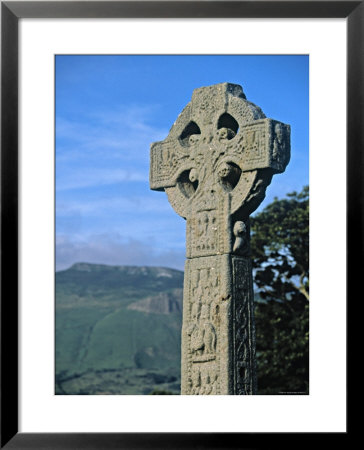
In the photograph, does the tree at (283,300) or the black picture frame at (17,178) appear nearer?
the black picture frame at (17,178)

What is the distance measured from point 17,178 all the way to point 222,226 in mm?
3438


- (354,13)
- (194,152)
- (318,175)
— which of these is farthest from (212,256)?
(354,13)

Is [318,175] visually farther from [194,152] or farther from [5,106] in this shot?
[194,152]

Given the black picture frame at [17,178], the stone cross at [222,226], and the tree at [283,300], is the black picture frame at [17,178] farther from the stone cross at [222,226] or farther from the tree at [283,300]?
the tree at [283,300]

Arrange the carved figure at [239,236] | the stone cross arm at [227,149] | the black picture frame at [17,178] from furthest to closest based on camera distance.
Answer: the carved figure at [239,236], the stone cross arm at [227,149], the black picture frame at [17,178]

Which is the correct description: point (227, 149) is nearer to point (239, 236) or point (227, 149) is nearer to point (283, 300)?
point (239, 236)

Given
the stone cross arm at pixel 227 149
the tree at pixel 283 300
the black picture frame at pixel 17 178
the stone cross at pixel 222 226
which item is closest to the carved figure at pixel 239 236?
the stone cross at pixel 222 226

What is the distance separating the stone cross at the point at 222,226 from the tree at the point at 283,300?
6.84 meters

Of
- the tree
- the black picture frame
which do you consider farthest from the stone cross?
the tree

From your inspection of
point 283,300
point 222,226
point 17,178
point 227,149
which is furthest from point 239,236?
point 283,300

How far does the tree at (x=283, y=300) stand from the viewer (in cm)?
1691

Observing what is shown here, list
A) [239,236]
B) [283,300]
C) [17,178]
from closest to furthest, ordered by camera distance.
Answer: [17,178], [239,236], [283,300]

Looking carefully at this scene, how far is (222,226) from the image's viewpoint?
Result: 9.84 meters

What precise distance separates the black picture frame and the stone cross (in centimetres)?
261
